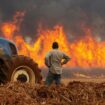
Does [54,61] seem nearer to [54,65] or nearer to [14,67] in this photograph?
[54,65]

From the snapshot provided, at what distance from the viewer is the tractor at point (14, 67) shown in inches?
661

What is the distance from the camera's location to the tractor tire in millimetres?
16909

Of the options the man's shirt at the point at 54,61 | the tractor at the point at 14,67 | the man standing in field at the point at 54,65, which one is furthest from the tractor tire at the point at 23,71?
the man's shirt at the point at 54,61

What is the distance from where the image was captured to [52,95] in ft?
42.3

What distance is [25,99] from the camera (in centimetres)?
1218

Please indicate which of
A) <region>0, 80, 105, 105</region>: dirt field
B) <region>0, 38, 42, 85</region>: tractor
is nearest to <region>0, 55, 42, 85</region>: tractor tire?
<region>0, 38, 42, 85</region>: tractor

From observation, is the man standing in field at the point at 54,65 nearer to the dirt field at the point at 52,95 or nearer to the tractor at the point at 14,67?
the tractor at the point at 14,67

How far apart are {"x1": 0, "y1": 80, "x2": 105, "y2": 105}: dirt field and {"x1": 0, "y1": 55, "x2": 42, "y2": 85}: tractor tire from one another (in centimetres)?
299

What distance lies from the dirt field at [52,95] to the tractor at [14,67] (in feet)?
9.65

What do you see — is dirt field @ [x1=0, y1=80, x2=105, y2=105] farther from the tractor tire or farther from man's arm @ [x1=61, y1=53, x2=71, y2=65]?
the tractor tire

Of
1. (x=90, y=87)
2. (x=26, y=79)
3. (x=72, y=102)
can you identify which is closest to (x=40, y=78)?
(x=26, y=79)

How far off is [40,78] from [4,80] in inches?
63.9

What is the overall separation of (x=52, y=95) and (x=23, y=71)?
475 cm

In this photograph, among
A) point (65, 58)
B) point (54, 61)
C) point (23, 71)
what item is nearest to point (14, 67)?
point (23, 71)
